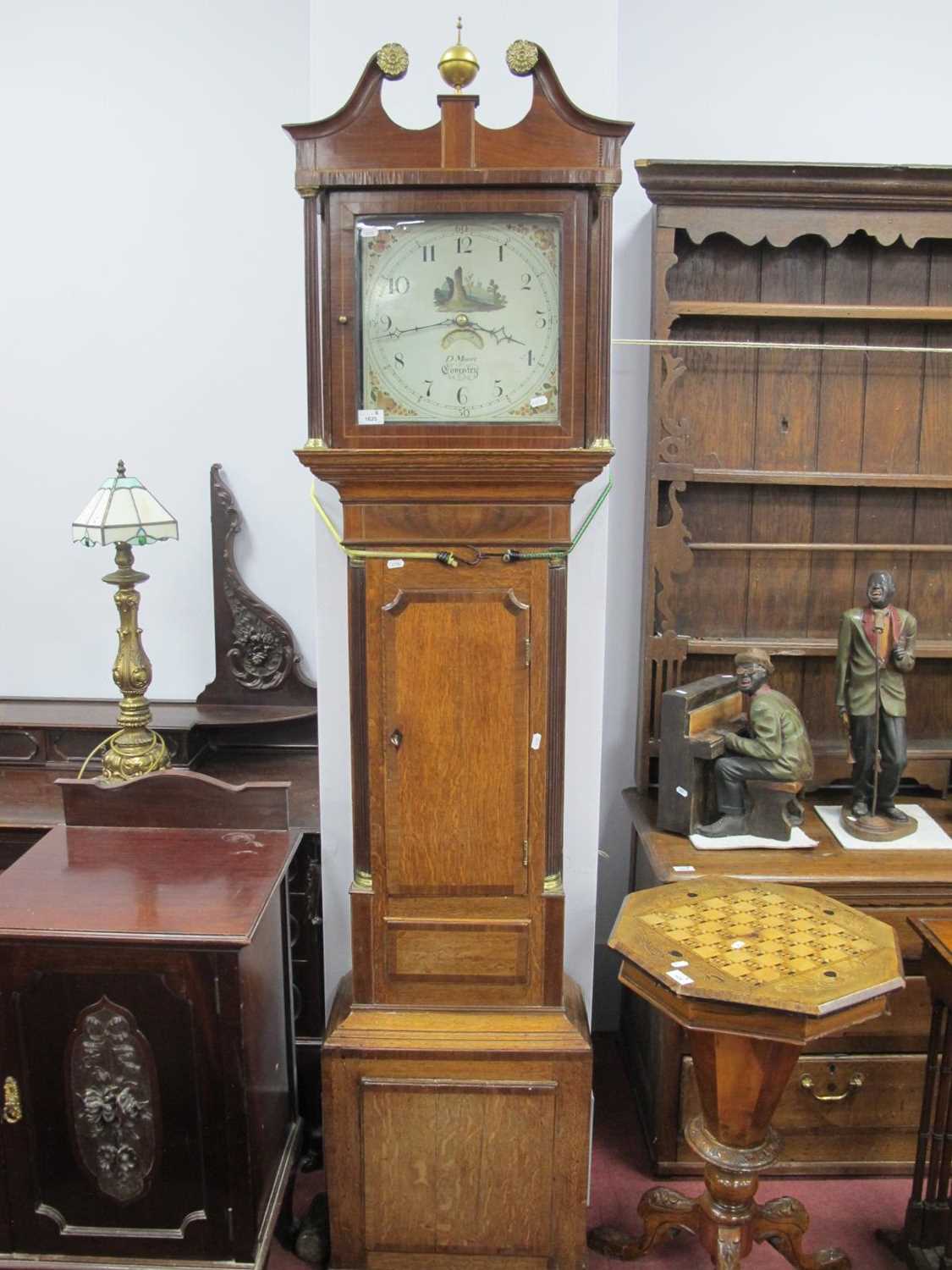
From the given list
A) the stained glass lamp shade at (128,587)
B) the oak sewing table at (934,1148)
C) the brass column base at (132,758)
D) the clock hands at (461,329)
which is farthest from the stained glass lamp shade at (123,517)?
the oak sewing table at (934,1148)

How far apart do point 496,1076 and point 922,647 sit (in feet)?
5.06

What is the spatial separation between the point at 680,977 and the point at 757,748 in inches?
31.6

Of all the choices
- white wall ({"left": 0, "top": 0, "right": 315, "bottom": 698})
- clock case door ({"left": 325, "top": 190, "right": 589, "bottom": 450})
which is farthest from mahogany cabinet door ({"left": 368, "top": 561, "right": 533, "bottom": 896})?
white wall ({"left": 0, "top": 0, "right": 315, "bottom": 698})

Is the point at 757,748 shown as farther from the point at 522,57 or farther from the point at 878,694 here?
the point at 522,57

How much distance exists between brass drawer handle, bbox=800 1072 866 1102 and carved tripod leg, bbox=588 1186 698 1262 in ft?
1.27

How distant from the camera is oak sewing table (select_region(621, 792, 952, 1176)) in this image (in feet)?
7.67

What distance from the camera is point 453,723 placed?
1.91 meters

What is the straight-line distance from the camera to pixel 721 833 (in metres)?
2.47

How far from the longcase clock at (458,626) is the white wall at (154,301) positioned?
3.87 feet

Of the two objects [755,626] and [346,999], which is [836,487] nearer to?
[755,626]

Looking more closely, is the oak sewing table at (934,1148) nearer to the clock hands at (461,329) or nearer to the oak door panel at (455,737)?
the oak door panel at (455,737)

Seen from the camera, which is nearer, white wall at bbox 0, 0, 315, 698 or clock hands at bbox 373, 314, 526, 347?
clock hands at bbox 373, 314, 526, 347

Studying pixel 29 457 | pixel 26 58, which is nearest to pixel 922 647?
pixel 29 457

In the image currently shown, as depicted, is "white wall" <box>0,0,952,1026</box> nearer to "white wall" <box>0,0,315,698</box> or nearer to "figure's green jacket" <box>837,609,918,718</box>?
"white wall" <box>0,0,315,698</box>
